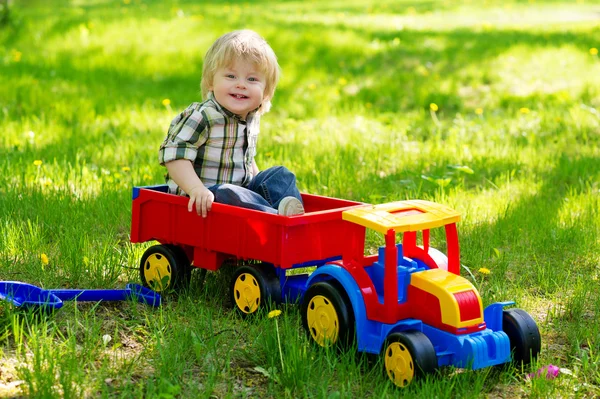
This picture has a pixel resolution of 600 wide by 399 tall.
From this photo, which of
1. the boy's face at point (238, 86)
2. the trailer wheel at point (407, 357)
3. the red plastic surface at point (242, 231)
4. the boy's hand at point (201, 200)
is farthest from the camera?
the boy's face at point (238, 86)

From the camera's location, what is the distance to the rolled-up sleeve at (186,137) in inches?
143

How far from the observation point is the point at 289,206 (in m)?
3.28

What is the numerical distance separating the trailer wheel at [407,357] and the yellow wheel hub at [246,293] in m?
0.73

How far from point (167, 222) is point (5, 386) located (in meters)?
1.26

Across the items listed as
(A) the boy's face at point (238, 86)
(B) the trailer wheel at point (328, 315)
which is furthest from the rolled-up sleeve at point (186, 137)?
(B) the trailer wheel at point (328, 315)

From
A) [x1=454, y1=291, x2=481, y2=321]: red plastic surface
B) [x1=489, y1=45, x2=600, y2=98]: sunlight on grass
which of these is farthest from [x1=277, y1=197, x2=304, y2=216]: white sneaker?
[x1=489, y1=45, x2=600, y2=98]: sunlight on grass

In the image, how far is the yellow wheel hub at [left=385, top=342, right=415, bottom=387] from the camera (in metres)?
2.66

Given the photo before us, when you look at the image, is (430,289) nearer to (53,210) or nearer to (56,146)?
(53,210)

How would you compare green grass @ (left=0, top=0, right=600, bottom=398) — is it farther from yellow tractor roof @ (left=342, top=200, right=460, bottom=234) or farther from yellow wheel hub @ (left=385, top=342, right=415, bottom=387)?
yellow tractor roof @ (left=342, top=200, right=460, bottom=234)

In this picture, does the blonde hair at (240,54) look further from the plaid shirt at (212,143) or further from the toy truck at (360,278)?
the toy truck at (360,278)

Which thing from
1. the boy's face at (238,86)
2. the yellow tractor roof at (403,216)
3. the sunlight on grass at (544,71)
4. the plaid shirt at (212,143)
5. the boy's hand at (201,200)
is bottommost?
→ the boy's hand at (201,200)

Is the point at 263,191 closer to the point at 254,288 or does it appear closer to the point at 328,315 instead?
the point at 254,288

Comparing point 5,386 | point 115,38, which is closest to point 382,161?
point 5,386

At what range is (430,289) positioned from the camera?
9.29 ft
